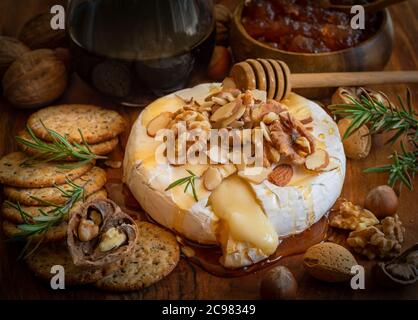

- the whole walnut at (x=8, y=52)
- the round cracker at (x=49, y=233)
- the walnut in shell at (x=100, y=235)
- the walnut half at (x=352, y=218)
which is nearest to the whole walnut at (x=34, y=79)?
the whole walnut at (x=8, y=52)

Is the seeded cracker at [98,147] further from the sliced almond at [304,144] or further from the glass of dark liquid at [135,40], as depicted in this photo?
the sliced almond at [304,144]

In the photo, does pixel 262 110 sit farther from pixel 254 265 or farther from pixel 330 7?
pixel 330 7

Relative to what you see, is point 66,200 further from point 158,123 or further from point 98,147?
point 158,123

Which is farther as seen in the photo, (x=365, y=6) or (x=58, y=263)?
(x=365, y=6)

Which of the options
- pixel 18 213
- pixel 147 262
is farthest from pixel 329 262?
pixel 18 213
